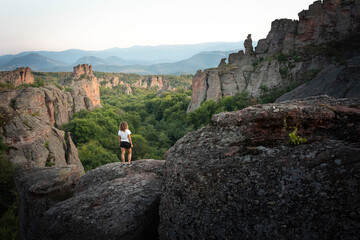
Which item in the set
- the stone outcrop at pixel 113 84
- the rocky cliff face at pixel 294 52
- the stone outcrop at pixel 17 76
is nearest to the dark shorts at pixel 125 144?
the rocky cliff face at pixel 294 52

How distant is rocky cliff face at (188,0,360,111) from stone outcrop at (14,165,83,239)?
3448 centimetres

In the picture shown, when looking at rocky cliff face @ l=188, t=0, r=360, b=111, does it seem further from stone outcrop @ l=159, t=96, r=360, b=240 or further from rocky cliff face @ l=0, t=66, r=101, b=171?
rocky cliff face @ l=0, t=66, r=101, b=171

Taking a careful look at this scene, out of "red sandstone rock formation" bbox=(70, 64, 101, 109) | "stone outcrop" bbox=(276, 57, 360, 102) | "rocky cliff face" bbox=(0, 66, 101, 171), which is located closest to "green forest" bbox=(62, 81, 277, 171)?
"red sandstone rock formation" bbox=(70, 64, 101, 109)

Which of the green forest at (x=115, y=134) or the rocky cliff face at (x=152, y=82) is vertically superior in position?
the rocky cliff face at (x=152, y=82)

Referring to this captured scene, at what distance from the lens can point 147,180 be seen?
7168 mm

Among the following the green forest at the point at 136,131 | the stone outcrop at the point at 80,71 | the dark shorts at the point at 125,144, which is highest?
the stone outcrop at the point at 80,71

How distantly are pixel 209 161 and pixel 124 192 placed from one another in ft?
10.6

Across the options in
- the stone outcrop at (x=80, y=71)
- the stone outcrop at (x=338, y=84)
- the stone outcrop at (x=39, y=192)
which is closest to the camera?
the stone outcrop at (x=39, y=192)

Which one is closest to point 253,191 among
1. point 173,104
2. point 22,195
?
point 22,195

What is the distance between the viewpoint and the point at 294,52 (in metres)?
38.3

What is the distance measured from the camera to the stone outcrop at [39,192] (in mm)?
7348

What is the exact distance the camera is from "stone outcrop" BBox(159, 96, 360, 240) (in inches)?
133

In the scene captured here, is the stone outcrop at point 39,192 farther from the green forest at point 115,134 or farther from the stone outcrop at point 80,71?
the stone outcrop at point 80,71

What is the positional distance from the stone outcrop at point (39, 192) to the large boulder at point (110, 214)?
0.89 meters
